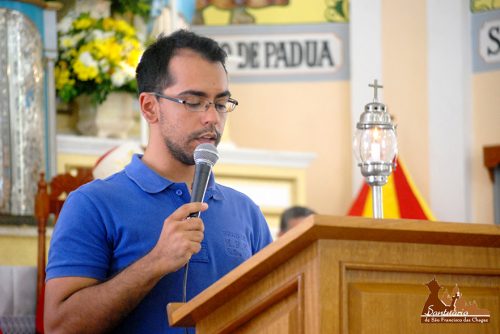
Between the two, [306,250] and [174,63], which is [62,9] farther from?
[306,250]

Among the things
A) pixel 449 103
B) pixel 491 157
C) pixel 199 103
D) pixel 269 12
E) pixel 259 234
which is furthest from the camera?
pixel 269 12

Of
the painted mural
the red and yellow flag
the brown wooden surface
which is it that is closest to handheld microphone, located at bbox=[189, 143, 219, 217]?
the red and yellow flag

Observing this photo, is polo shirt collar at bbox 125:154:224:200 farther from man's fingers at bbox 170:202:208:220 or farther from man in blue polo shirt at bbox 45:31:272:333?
man's fingers at bbox 170:202:208:220

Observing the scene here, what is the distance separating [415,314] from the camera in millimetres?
2066

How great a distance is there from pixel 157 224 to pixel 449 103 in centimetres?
609

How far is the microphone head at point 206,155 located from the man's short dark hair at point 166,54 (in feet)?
1.04

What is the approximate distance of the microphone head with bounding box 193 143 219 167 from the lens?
2.52m

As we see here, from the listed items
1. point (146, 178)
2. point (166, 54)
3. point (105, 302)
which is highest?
point (166, 54)

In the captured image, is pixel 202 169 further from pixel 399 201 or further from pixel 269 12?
pixel 269 12

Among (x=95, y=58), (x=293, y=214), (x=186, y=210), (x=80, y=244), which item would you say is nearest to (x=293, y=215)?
(x=293, y=214)

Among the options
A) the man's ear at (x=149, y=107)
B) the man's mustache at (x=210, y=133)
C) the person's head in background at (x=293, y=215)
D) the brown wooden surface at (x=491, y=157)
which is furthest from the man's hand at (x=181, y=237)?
the brown wooden surface at (x=491, y=157)

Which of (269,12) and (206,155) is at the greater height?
(269,12)

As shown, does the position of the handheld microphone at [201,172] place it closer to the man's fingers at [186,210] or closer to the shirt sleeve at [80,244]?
the man's fingers at [186,210]

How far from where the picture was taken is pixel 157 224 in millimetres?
2666
